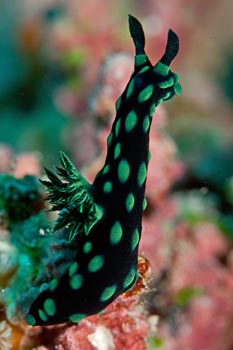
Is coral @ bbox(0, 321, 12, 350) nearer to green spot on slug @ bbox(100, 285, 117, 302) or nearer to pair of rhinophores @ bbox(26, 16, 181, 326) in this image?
pair of rhinophores @ bbox(26, 16, 181, 326)

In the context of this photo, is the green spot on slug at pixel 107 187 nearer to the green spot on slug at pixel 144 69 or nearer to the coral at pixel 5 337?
the green spot on slug at pixel 144 69

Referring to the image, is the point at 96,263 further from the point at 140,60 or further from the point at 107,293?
the point at 140,60

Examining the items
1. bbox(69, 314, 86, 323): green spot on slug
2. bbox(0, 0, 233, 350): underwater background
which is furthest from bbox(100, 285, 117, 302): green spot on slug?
bbox(0, 0, 233, 350): underwater background

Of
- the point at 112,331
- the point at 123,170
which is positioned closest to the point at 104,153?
the point at 112,331

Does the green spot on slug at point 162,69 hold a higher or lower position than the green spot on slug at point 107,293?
higher

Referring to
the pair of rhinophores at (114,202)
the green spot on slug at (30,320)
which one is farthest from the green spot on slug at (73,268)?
the green spot on slug at (30,320)
